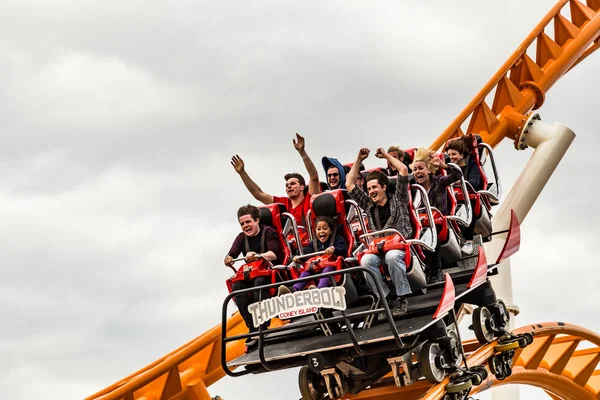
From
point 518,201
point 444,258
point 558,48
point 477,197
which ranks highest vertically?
point 558,48

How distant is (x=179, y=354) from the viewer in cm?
891

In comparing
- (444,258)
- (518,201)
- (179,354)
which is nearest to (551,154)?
(518,201)

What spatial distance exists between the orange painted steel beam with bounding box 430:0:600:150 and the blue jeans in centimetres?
618

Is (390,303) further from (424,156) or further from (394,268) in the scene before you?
(424,156)

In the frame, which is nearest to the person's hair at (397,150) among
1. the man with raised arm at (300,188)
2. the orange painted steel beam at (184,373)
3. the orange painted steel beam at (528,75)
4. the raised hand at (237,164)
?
the man with raised arm at (300,188)

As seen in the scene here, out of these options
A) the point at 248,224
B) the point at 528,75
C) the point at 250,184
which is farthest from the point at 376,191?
the point at 528,75

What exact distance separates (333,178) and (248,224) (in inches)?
40.4

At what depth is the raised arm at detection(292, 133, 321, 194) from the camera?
322 inches

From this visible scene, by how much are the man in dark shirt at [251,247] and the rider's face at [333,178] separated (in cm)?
83

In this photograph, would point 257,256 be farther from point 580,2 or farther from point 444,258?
point 580,2

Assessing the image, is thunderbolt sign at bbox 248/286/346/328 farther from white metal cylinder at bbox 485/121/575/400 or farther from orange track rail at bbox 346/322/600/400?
white metal cylinder at bbox 485/121/575/400

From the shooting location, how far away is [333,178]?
331 inches

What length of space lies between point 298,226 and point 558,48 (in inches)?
265

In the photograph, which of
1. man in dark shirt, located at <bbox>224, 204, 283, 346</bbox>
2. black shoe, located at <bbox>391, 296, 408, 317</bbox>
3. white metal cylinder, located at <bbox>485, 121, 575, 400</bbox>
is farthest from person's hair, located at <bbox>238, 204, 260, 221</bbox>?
white metal cylinder, located at <bbox>485, 121, 575, 400</bbox>
